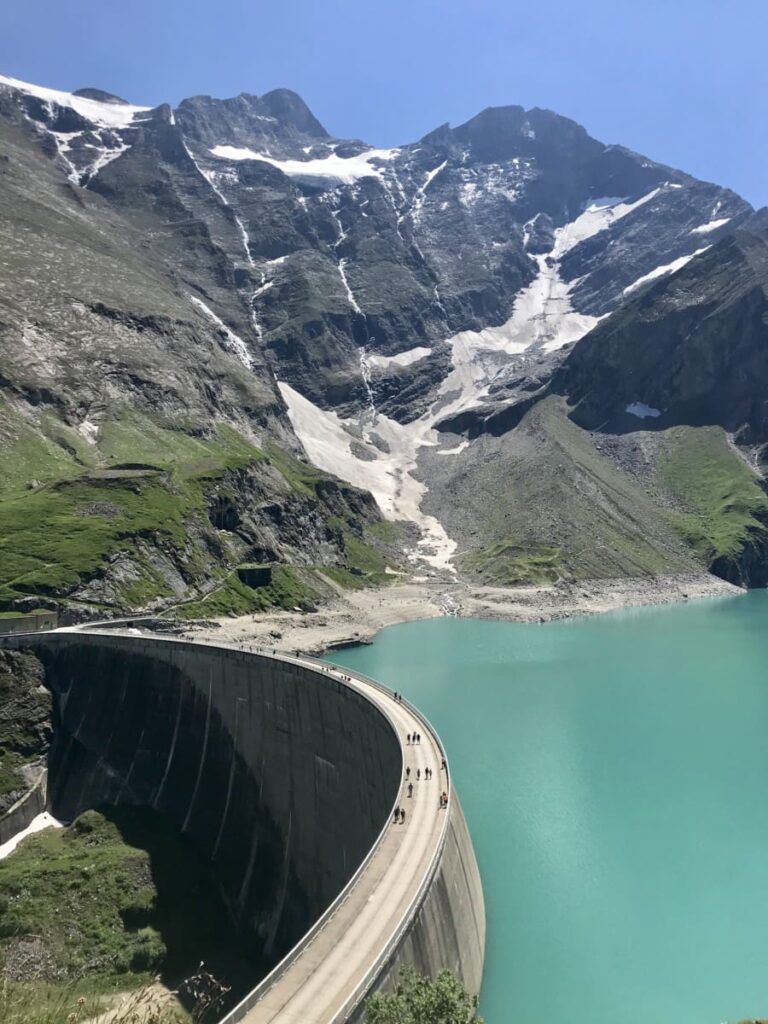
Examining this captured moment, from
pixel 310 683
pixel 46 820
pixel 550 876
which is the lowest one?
pixel 46 820

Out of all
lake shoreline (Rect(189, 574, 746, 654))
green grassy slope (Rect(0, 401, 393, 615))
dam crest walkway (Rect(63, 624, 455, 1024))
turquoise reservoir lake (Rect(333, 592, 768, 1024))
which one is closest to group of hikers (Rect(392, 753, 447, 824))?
dam crest walkway (Rect(63, 624, 455, 1024))

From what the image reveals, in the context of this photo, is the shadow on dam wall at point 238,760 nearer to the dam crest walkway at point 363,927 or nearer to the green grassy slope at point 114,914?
the green grassy slope at point 114,914

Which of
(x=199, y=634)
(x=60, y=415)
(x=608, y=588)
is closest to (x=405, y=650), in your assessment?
(x=199, y=634)

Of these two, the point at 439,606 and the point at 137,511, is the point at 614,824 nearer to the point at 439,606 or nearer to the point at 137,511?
the point at 137,511

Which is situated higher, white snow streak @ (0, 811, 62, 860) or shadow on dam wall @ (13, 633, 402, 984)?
shadow on dam wall @ (13, 633, 402, 984)

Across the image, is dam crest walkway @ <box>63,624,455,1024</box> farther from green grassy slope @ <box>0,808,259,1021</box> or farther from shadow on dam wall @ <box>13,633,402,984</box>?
green grassy slope @ <box>0,808,259,1021</box>

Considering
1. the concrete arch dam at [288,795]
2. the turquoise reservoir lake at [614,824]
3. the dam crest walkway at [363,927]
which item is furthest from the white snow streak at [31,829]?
the dam crest walkway at [363,927]

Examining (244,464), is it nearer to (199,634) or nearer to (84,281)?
(199,634)
